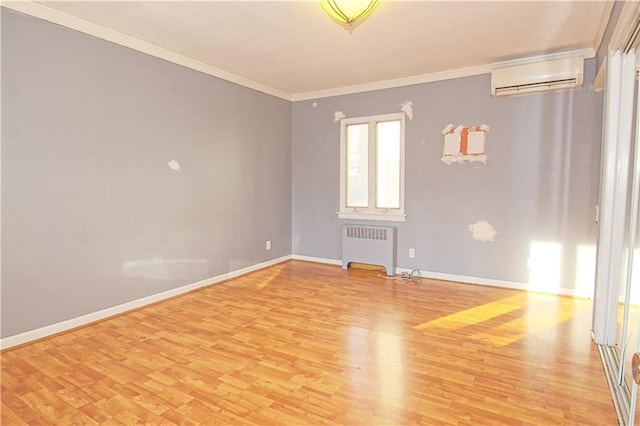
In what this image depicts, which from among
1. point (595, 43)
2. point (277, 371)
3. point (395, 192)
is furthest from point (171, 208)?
point (595, 43)

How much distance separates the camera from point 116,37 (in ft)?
10.6

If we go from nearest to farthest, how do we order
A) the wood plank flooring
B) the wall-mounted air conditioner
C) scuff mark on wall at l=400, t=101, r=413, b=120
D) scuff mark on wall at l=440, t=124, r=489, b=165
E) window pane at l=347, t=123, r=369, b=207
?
the wood plank flooring < the wall-mounted air conditioner < scuff mark on wall at l=440, t=124, r=489, b=165 < scuff mark on wall at l=400, t=101, r=413, b=120 < window pane at l=347, t=123, r=369, b=207

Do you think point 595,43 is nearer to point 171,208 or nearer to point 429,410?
point 429,410

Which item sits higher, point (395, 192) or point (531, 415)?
point (395, 192)

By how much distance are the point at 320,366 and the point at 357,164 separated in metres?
3.27

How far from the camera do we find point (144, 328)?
3.03 metres

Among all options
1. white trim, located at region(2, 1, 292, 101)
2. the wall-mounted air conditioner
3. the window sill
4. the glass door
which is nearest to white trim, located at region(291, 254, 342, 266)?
the window sill

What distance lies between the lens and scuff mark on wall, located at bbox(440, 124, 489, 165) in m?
4.24

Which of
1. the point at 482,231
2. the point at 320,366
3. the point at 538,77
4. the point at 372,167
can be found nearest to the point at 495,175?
the point at 482,231

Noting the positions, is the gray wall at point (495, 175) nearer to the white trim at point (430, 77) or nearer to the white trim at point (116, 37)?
the white trim at point (430, 77)

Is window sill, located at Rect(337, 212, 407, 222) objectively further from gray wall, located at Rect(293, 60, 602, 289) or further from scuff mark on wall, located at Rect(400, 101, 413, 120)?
scuff mark on wall, located at Rect(400, 101, 413, 120)

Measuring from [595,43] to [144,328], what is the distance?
4800 millimetres

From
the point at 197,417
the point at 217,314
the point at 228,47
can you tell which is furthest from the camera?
the point at 228,47

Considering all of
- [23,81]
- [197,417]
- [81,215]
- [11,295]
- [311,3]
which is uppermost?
[311,3]
